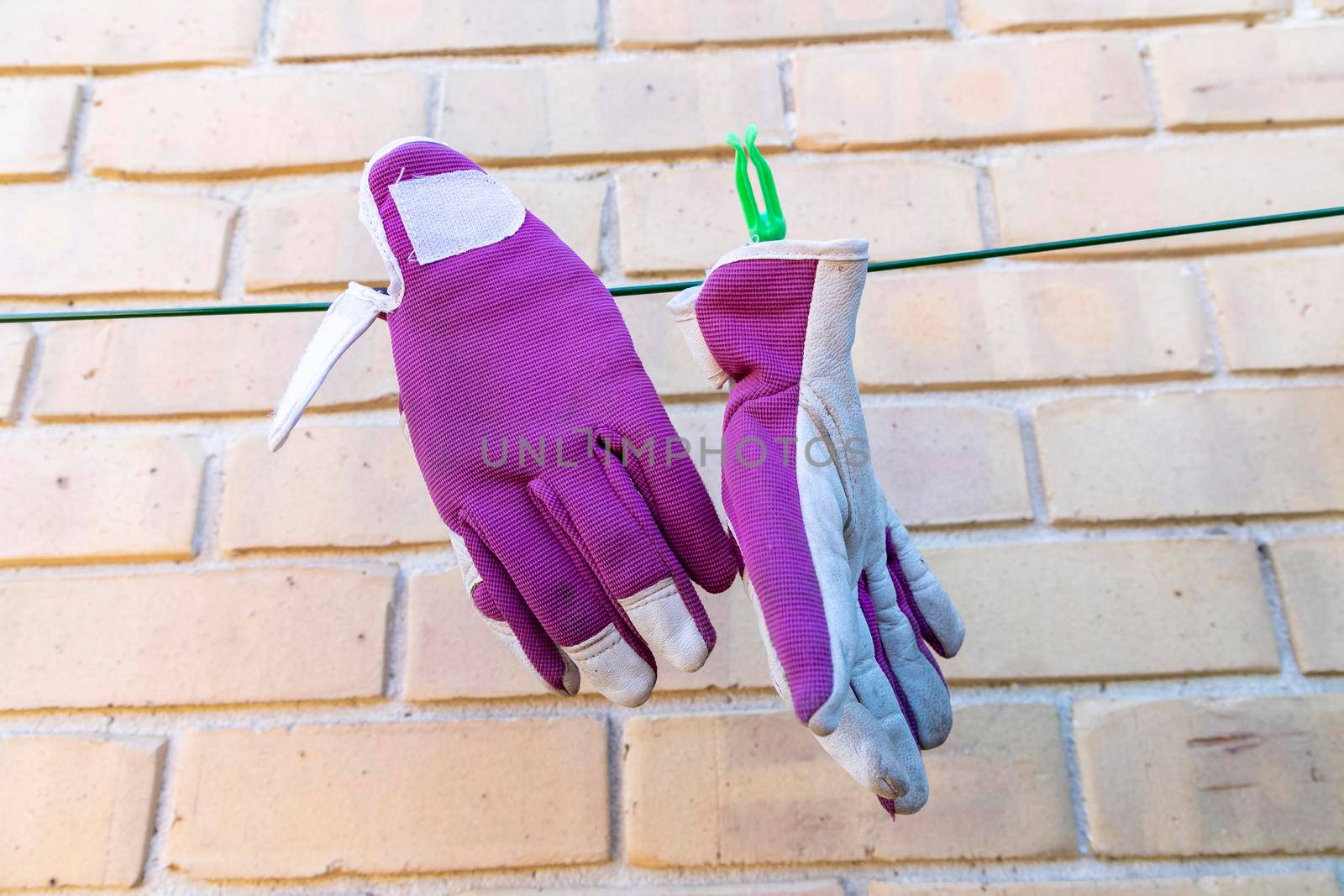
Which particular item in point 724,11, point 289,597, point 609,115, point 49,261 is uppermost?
point 724,11

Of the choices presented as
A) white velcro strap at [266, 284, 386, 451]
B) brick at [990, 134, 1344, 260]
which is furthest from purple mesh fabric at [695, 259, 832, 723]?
brick at [990, 134, 1344, 260]

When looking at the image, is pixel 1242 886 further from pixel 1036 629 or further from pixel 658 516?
pixel 658 516

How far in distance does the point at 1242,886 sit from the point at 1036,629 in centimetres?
27

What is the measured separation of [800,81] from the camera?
101 centimetres

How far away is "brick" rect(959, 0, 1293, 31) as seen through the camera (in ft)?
3.33

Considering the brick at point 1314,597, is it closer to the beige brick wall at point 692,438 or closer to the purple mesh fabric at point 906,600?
the beige brick wall at point 692,438

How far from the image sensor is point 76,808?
847mm

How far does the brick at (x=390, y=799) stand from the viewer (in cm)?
83

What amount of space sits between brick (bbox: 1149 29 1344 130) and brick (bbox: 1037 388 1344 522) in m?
0.30

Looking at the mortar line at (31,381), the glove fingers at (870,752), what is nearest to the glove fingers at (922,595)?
the glove fingers at (870,752)

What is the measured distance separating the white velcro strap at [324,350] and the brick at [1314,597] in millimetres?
843

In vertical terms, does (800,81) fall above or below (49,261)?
above

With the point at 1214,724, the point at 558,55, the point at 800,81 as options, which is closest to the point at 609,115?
the point at 558,55

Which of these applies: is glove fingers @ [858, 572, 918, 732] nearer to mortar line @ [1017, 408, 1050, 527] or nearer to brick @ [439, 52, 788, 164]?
mortar line @ [1017, 408, 1050, 527]
